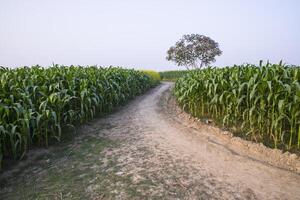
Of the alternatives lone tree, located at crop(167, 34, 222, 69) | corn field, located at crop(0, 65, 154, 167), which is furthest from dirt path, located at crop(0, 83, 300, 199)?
lone tree, located at crop(167, 34, 222, 69)

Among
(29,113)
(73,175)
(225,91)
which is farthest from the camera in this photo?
(225,91)

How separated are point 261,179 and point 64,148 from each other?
12.5ft

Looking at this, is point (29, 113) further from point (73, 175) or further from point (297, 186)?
point (297, 186)

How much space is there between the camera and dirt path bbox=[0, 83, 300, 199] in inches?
152

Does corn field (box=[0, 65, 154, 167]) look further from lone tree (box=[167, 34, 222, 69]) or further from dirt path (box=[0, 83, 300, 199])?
lone tree (box=[167, 34, 222, 69])

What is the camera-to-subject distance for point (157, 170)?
448 centimetres

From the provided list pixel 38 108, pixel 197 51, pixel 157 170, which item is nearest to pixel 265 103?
pixel 157 170

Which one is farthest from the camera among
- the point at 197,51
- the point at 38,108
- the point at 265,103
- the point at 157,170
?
the point at 197,51

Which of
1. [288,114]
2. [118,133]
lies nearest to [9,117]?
[118,133]

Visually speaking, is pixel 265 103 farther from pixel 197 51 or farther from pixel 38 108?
pixel 197 51

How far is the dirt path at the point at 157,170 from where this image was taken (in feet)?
12.7

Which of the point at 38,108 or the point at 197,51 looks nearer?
the point at 38,108

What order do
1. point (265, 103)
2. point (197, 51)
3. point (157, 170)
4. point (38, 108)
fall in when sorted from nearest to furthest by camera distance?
1. point (157, 170)
2. point (265, 103)
3. point (38, 108)
4. point (197, 51)

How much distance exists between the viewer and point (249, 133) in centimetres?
630
